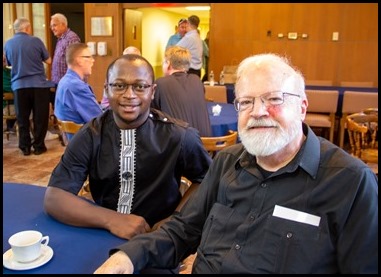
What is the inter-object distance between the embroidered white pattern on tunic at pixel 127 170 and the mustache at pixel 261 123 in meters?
0.54

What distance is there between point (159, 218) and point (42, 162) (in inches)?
136

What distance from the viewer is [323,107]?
5391mm

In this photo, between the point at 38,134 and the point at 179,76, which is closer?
the point at 179,76

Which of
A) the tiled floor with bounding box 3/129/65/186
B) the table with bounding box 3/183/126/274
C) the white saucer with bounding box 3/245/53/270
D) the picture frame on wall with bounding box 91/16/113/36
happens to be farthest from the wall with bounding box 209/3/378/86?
the white saucer with bounding box 3/245/53/270

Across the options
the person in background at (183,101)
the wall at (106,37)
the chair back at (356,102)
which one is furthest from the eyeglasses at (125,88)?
the wall at (106,37)

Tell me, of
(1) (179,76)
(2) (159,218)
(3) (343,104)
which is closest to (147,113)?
(2) (159,218)

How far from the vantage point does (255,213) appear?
1.14 meters

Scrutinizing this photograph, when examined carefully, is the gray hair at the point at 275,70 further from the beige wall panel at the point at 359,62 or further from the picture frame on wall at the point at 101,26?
the picture frame on wall at the point at 101,26

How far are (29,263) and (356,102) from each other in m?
5.02

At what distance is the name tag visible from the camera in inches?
41.3

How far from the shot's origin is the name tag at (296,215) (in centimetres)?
105

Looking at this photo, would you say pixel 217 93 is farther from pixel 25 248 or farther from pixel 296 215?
pixel 25 248

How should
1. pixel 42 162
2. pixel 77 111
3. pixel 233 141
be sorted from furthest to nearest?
pixel 42 162, pixel 77 111, pixel 233 141

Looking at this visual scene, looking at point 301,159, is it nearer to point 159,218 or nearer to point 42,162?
point 159,218
